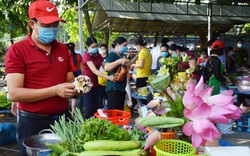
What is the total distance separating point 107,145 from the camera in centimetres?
101

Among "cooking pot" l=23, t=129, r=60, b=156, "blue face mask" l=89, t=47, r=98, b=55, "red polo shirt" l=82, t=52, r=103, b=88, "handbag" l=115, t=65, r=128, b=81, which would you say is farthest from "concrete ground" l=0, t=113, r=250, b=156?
"cooking pot" l=23, t=129, r=60, b=156

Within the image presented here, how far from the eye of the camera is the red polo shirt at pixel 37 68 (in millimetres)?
1730

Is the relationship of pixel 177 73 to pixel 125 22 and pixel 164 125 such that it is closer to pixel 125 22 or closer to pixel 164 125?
pixel 164 125

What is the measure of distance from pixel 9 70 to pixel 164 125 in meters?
1.18

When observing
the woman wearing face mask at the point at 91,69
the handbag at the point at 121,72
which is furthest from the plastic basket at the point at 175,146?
the woman wearing face mask at the point at 91,69

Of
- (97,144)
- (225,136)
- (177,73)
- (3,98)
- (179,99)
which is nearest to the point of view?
(97,144)

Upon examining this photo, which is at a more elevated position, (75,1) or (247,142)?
(75,1)

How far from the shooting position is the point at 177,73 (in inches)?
134

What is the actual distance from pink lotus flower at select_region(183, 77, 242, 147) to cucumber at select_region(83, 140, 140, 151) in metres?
0.25

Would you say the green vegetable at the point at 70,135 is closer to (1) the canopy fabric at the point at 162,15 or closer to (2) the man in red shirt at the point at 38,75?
(2) the man in red shirt at the point at 38,75

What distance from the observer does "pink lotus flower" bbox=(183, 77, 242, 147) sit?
3.19 feet

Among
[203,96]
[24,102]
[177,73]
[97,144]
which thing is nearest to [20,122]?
[24,102]

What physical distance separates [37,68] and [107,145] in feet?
3.36

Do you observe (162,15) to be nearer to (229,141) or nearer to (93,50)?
(93,50)
